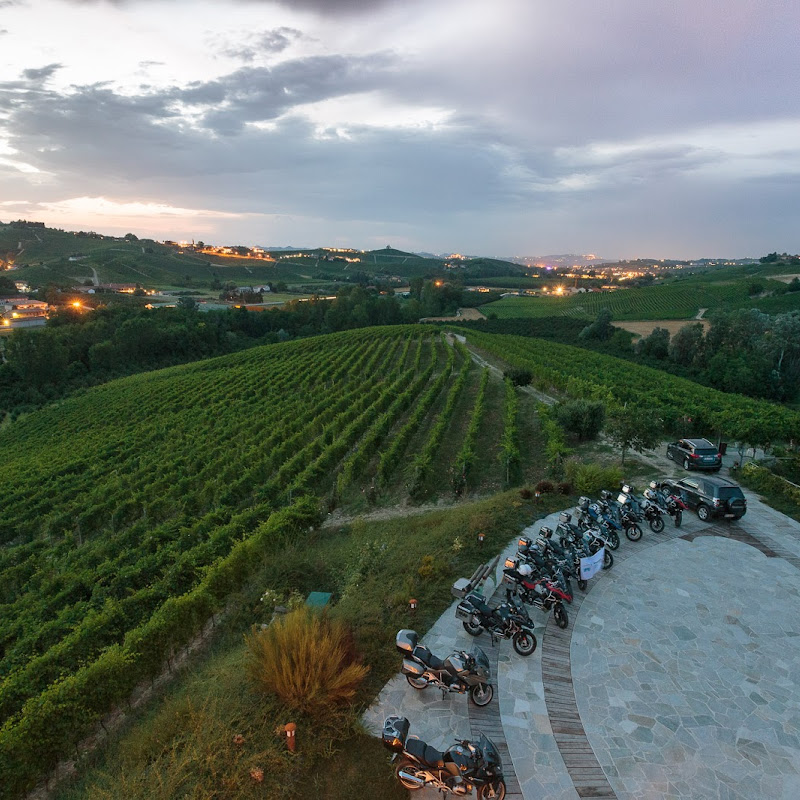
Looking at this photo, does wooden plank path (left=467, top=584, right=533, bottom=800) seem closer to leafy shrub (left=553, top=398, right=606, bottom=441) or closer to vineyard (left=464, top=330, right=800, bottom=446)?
leafy shrub (left=553, top=398, right=606, bottom=441)

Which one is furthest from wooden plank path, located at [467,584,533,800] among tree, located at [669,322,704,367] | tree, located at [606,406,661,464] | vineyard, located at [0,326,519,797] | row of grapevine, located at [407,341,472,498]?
tree, located at [669,322,704,367]

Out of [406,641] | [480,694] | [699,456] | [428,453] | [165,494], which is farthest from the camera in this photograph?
[428,453]

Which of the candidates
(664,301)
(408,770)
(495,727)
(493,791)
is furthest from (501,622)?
(664,301)

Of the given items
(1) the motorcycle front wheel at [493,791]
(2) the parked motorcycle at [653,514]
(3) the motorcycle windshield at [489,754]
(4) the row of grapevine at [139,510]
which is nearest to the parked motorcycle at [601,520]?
(2) the parked motorcycle at [653,514]

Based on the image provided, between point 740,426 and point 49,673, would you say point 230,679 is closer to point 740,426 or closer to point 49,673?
point 49,673

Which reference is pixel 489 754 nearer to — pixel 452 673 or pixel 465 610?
pixel 452 673
